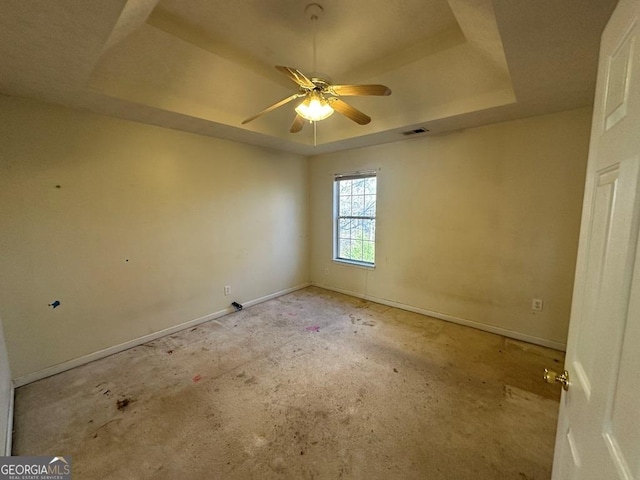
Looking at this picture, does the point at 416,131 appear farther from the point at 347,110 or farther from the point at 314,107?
the point at 314,107

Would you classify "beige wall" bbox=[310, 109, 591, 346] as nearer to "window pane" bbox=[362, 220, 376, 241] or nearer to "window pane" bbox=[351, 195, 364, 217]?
"window pane" bbox=[362, 220, 376, 241]

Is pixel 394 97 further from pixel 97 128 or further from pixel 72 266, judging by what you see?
pixel 72 266

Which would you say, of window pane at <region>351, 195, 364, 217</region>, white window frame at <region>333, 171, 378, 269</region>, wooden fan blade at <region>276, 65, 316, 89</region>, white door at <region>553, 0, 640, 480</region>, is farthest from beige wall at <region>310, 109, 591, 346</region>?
white door at <region>553, 0, 640, 480</region>

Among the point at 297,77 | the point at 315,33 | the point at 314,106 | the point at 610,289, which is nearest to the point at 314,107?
the point at 314,106

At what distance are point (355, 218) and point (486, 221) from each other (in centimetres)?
178

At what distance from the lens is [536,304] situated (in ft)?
8.78

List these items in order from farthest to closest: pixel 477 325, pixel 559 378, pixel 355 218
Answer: pixel 355 218, pixel 477 325, pixel 559 378

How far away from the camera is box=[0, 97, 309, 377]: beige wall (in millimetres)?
2115

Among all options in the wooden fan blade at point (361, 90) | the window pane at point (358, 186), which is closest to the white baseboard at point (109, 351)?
the window pane at point (358, 186)

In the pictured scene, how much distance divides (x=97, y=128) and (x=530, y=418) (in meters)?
4.16

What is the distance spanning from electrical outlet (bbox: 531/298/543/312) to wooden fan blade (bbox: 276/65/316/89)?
9.66 feet

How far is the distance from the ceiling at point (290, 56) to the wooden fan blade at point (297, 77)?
0.53 meters

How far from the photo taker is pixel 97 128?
2.40 meters

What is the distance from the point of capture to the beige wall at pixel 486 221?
2.49 m
